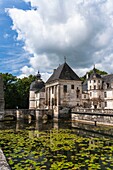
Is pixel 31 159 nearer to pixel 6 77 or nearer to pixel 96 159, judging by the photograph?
pixel 96 159

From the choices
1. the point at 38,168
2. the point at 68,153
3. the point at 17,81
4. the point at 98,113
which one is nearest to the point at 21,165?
the point at 38,168

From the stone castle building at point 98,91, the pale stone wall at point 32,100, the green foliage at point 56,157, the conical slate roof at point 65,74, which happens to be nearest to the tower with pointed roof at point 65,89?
the conical slate roof at point 65,74

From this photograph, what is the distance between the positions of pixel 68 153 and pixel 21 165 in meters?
2.77

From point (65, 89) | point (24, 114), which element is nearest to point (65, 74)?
point (65, 89)

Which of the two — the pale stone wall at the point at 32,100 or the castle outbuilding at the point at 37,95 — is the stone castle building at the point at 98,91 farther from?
the pale stone wall at the point at 32,100

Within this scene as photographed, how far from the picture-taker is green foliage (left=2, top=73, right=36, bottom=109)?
45.2 m

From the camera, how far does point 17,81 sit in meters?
50.4

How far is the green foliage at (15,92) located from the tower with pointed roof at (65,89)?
1240 centimetres

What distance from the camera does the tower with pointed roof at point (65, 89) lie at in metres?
34.4

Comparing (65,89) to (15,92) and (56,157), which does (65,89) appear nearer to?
(15,92)

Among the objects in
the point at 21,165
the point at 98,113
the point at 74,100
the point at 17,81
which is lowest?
the point at 21,165

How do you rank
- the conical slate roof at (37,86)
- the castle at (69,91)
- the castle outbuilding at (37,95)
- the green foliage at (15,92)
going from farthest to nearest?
the conical slate roof at (37,86), the green foliage at (15,92), the castle outbuilding at (37,95), the castle at (69,91)

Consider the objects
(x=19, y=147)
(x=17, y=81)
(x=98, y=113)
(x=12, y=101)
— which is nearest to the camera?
(x=19, y=147)

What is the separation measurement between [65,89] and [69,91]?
84 cm
